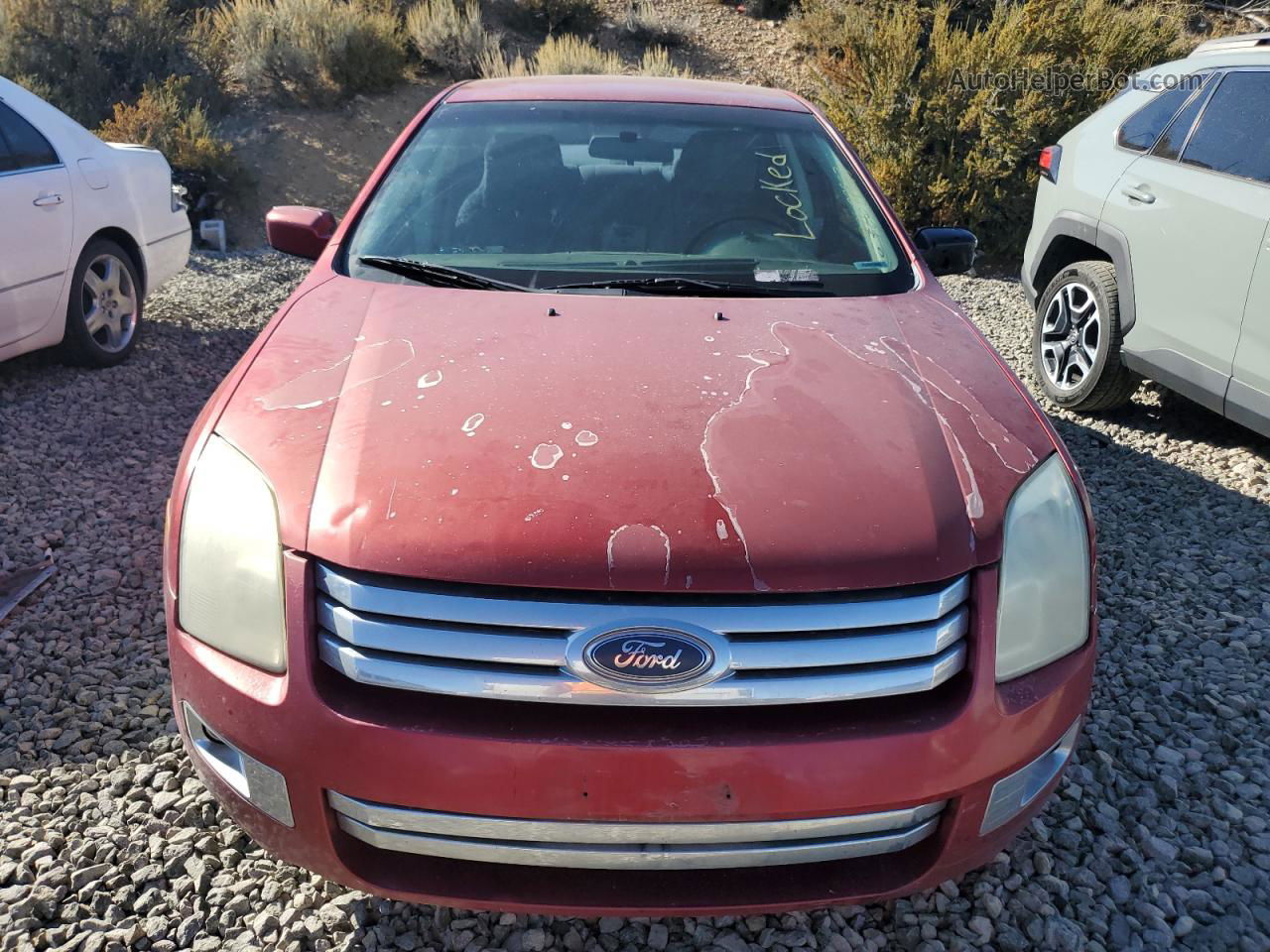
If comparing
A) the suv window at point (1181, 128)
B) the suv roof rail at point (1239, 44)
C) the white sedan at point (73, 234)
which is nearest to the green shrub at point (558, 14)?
the white sedan at point (73, 234)

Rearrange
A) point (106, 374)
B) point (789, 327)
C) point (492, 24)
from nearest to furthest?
point (789, 327) → point (106, 374) → point (492, 24)

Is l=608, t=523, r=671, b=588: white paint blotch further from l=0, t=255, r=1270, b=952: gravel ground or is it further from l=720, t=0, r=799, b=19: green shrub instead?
l=720, t=0, r=799, b=19: green shrub

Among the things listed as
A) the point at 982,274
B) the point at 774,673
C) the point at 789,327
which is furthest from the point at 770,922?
the point at 982,274

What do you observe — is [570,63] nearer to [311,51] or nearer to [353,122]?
[353,122]

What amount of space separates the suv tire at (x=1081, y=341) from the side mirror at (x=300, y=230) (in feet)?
12.2

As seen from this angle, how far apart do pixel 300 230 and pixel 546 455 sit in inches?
69.8

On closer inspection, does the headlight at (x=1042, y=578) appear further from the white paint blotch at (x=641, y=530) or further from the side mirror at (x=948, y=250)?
the side mirror at (x=948, y=250)

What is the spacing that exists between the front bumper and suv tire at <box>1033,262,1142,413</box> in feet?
11.7

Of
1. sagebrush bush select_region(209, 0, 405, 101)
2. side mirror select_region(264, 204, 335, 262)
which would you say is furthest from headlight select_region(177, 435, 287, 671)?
sagebrush bush select_region(209, 0, 405, 101)

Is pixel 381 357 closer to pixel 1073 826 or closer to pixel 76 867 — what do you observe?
pixel 76 867

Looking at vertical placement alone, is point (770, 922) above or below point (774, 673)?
below

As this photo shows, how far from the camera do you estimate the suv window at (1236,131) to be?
4129 millimetres

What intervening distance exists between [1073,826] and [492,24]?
52.6ft

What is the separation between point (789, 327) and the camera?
238cm
